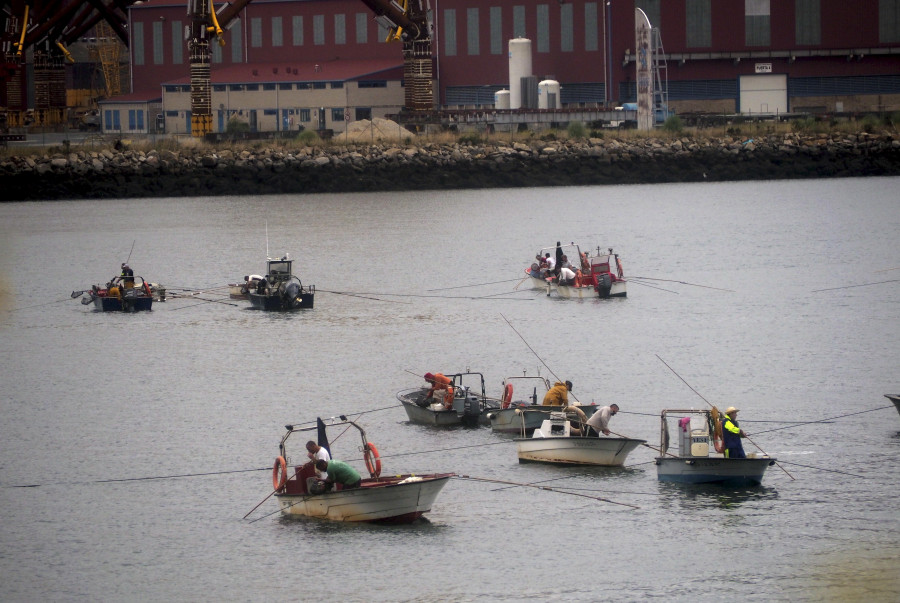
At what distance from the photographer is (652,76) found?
118688mm

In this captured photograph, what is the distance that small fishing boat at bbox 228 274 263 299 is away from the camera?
7075 cm

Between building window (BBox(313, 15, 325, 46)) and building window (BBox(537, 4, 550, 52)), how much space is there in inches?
842

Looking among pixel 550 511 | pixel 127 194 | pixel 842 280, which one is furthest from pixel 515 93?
pixel 550 511

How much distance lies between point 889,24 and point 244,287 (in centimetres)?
7585

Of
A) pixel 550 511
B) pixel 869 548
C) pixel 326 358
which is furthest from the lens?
pixel 326 358

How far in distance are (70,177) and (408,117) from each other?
29.1m

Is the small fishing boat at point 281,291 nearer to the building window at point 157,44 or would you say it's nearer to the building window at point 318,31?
the building window at point 318,31

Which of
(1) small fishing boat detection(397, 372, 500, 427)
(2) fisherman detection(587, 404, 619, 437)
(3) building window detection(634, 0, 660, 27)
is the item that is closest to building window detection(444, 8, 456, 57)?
(3) building window detection(634, 0, 660, 27)

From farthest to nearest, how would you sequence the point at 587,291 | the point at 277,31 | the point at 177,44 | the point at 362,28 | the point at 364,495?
1. the point at 177,44
2. the point at 277,31
3. the point at 362,28
4. the point at 587,291
5. the point at 364,495

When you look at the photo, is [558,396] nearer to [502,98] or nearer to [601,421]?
[601,421]

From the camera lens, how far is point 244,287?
71.7 meters

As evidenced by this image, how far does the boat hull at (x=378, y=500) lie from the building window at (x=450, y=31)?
3890 inches

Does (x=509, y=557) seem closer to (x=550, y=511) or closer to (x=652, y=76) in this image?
(x=550, y=511)

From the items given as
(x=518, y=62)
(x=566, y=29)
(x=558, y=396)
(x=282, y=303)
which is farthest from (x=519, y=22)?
(x=558, y=396)
